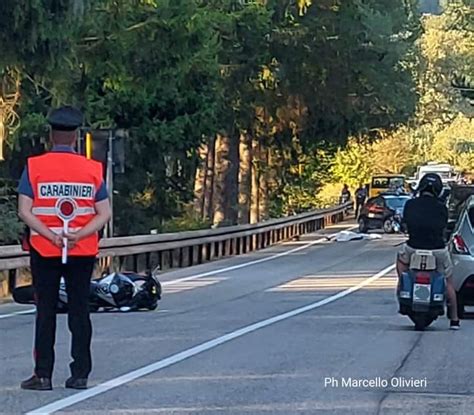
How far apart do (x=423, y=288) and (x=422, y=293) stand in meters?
0.06

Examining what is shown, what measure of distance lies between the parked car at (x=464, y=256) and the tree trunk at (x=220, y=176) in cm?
2828

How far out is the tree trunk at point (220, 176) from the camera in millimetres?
45562

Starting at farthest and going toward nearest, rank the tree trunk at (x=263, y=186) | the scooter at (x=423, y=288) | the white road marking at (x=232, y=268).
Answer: the tree trunk at (x=263, y=186) → the white road marking at (x=232, y=268) → the scooter at (x=423, y=288)

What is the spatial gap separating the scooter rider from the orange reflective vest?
591cm

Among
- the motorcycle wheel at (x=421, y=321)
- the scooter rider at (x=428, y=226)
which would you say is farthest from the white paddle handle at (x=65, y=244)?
the motorcycle wheel at (x=421, y=321)

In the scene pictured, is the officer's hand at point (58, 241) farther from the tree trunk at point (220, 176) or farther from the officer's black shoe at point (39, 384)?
the tree trunk at point (220, 176)

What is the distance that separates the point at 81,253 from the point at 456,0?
50.5 metres

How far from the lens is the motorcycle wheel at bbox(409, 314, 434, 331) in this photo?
14.9 m

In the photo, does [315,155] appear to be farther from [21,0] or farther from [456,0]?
[21,0]

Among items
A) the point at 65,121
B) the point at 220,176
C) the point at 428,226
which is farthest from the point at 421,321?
the point at 220,176

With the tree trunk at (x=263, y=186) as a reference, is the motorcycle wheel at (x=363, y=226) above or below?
below

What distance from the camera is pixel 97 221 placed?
9.62 m

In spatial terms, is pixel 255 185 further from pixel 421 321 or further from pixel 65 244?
pixel 65 244

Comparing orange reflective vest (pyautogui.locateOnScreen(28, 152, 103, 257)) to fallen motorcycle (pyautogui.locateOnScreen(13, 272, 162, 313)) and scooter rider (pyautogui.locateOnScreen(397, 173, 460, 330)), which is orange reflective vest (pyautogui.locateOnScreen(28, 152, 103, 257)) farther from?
fallen motorcycle (pyautogui.locateOnScreen(13, 272, 162, 313))
